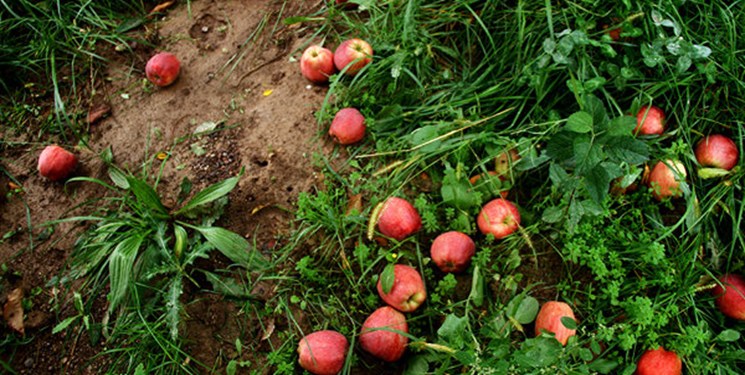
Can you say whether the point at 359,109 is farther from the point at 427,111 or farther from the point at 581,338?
the point at 581,338

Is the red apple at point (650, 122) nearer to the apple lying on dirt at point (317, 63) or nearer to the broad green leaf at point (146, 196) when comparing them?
the apple lying on dirt at point (317, 63)

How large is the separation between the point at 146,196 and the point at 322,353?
99cm

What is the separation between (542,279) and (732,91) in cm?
118

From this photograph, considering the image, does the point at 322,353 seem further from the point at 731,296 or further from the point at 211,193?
the point at 731,296

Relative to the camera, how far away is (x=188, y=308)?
214 centimetres

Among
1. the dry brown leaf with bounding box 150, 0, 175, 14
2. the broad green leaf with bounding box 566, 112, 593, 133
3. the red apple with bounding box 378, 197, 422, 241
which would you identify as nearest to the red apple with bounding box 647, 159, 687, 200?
the broad green leaf with bounding box 566, 112, 593, 133

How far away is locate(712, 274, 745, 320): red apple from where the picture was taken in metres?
2.01

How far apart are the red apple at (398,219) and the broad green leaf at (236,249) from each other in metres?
0.51

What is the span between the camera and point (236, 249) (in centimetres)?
219

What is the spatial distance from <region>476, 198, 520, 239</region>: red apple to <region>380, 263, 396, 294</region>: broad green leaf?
17.5 inches

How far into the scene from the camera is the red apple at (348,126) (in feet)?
7.93

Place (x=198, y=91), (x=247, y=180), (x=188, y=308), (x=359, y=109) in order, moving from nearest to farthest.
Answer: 1. (x=188, y=308)
2. (x=247, y=180)
3. (x=359, y=109)
4. (x=198, y=91)

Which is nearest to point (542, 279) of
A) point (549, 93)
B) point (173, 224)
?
point (549, 93)

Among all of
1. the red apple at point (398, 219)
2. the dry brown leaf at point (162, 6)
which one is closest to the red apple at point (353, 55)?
the red apple at point (398, 219)
